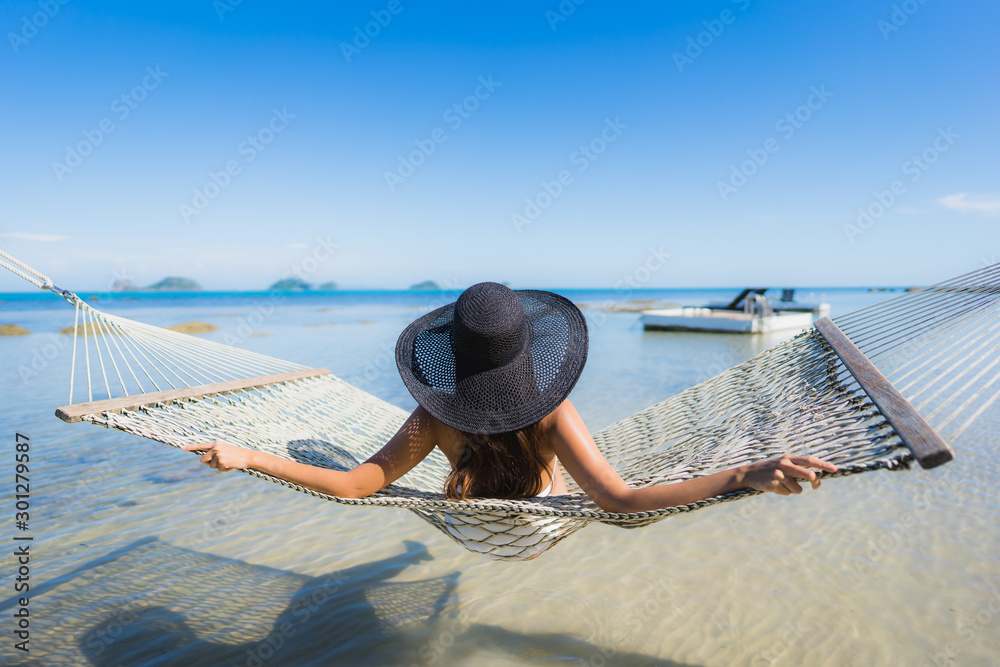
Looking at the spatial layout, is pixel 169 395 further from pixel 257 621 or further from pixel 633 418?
pixel 633 418

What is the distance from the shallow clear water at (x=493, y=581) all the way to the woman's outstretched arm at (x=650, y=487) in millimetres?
1034

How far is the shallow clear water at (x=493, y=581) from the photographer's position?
2104mm

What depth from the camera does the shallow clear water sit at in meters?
2.10

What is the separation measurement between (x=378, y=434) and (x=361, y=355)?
23.6 ft

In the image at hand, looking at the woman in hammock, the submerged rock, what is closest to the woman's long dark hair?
the woman in hammock

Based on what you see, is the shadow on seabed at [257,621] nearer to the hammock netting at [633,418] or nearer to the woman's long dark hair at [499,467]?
the hammock netting at [633,418]

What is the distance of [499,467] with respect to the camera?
1685mm

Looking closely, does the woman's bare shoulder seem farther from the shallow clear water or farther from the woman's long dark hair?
the shallow clear water

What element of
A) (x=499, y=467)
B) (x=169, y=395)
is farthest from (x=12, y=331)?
(x=499, y=467)

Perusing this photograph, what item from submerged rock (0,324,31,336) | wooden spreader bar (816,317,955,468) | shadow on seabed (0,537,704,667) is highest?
wooden spreader bar (816,317,955,468)

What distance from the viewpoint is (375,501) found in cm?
164

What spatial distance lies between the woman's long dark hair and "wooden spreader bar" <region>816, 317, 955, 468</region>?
877mm

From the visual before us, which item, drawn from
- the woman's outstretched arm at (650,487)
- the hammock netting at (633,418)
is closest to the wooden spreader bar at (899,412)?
the hammock netting at (633,418)

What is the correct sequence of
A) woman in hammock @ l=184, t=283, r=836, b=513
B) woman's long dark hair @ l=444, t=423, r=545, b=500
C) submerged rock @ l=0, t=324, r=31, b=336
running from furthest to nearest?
submerged rock @ l=0, t=324, r=31, b=336 < woman's long dark hair @ l=444, t=423, r=545, b=500 < woman in hammock @ l=184, t=283, r=836, b=513
